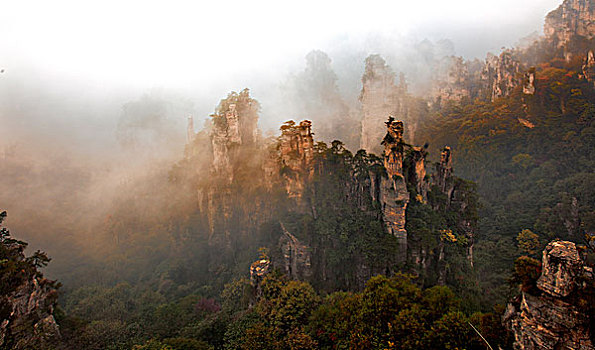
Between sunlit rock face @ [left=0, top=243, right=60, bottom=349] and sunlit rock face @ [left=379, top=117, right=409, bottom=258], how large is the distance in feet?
93.7

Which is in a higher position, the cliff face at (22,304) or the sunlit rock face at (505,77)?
the sunlit rock face at (505,77)

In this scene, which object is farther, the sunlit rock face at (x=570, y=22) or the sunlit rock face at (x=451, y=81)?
the sunlit rock face at (x=451, y=81)

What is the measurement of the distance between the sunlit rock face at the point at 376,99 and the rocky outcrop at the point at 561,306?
125 ft

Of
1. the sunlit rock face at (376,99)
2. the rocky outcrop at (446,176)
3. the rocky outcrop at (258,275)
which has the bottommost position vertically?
the rocky outcrop at (258,275)

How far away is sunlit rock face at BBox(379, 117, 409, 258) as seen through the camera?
81.6 feet

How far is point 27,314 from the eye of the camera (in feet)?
58.4

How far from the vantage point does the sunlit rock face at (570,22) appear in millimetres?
48500

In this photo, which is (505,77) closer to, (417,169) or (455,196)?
(455,196)

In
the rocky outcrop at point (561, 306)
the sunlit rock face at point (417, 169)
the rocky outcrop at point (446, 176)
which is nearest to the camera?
the rocky outcrop at point (561, 306)

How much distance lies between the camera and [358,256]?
26.5 metres

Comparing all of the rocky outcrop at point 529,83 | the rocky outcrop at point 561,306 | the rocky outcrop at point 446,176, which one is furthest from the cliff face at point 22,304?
the rocky outcrop at point 529,83

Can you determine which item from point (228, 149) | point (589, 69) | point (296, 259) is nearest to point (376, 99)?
point (228, 149)

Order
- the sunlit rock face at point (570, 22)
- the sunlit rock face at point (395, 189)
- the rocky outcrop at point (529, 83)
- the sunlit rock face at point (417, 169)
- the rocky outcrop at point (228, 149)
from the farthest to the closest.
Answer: the sunlit rock face at point (570, 22) < the rocky outcrop at point (529, 83) < the rocky outcrop at point (228, 149) < the sunlit rock face at point (417, 169) < the sunlit rock face at point (395, 189)

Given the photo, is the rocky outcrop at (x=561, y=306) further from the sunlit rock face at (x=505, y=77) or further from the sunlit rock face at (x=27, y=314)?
the sunlit rock face at (x=505, y=77)
